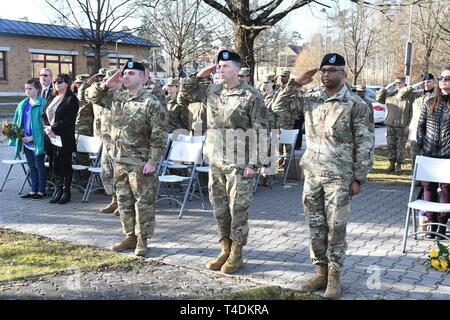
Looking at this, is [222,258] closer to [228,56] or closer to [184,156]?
[228,56]

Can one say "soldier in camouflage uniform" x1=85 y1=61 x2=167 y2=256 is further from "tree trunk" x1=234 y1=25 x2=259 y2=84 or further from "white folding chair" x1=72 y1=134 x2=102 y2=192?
"tree trunk" x1=234 y1=25 x2=259 y2=84

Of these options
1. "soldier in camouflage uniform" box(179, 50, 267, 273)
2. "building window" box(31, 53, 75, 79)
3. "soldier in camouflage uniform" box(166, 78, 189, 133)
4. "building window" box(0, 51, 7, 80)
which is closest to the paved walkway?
"soldier in camouflage uniform" box(179, 50, 267, 273)

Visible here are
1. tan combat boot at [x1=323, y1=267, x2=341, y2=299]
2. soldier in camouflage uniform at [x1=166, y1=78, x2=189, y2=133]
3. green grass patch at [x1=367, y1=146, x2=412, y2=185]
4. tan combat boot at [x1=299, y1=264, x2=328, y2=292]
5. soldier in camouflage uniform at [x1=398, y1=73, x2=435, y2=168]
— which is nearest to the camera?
tan combat boot at [x1=323, y1=267, x2=341, y2=299]

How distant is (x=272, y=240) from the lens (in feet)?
21.5

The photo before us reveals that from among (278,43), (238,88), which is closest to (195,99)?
(238,88)

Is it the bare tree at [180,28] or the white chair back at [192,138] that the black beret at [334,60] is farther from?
the bare tree at [180,28]

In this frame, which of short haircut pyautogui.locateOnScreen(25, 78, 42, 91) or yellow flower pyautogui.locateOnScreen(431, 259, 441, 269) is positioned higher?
short haircut pyautogui.locateOnScreen(25, 78, 42, 91)

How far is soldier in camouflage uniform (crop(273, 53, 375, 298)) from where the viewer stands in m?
4.51

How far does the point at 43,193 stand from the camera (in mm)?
9023

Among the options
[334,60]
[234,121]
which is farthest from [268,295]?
[334,60]

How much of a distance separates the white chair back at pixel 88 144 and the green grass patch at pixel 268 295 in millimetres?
4774

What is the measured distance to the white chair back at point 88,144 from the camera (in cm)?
877

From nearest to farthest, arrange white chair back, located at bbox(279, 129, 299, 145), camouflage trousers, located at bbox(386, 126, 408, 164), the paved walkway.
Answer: the paved walkway → white chair back, located at bbox(279, 129, 299, 145) → camouflage trousers, located at bbox(386, 126, 408, 164)

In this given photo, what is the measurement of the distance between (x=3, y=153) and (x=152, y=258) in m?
10.5
